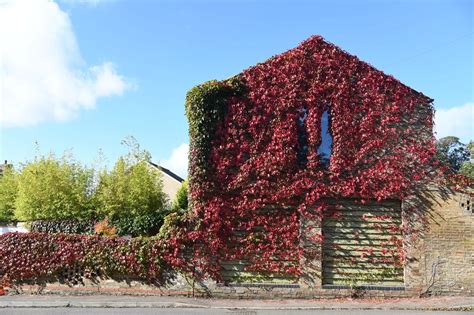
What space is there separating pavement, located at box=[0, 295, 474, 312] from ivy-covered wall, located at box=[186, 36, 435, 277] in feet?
3.79

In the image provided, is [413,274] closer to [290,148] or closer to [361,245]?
[361,245]

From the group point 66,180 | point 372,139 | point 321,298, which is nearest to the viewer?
point 321,298

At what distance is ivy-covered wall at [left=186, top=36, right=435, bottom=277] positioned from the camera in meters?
13.9

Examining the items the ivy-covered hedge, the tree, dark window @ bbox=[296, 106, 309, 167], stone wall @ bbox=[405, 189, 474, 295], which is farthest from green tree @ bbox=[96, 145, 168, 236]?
the tree

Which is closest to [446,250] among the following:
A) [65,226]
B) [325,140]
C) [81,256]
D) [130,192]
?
[325,140]

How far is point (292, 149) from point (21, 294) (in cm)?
900

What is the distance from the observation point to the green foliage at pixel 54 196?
2247 centimetres

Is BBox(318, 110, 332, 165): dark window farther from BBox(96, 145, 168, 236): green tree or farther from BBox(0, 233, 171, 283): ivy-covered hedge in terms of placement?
BBox(96, 145, 168, 236): green tree

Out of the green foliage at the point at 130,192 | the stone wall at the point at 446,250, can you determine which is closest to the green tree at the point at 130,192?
the green foliage at the point at 130,192

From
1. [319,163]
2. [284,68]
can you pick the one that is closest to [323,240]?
[319,163]

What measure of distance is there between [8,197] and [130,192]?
12250mm

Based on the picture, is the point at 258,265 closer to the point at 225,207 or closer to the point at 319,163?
the point at 225,207

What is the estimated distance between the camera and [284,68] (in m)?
14.7

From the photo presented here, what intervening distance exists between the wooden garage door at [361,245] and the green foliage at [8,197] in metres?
23.5
